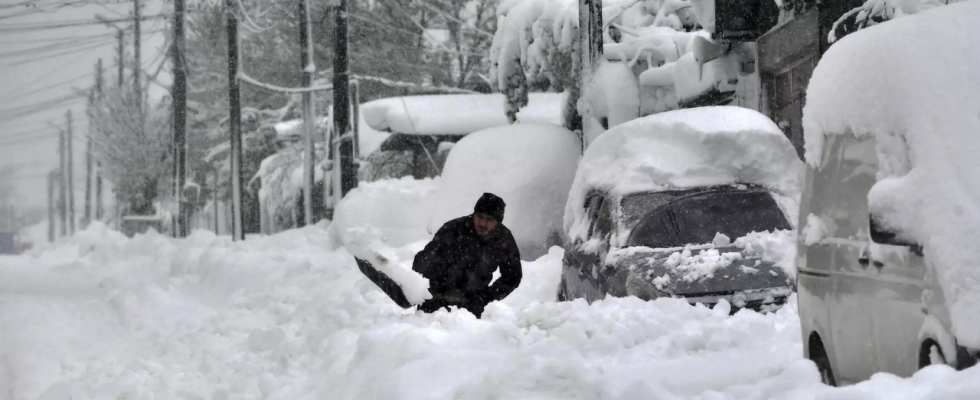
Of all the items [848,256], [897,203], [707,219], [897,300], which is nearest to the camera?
[897,203]

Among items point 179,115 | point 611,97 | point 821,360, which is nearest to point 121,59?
point 179,115

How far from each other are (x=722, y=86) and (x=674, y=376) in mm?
12373

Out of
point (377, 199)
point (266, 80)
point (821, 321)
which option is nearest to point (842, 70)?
point (821, 321)

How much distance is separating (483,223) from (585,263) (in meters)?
1.44

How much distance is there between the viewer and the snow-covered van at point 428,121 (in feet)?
88.9

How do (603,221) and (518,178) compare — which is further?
(518,178)

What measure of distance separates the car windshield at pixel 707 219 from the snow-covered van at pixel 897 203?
282cm

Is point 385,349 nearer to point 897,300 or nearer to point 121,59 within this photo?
point 897,300

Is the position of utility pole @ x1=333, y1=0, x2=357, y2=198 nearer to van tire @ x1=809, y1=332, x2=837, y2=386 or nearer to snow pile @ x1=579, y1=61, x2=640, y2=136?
snow pile @ x1=579, y1=61, x2=640, y2=136

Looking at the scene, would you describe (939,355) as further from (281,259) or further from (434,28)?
(434,28)

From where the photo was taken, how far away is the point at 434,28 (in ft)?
122

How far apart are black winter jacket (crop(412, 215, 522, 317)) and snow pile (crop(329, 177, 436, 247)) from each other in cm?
1075

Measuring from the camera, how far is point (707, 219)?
7.50 m

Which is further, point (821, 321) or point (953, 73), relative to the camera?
point (821, 321)
